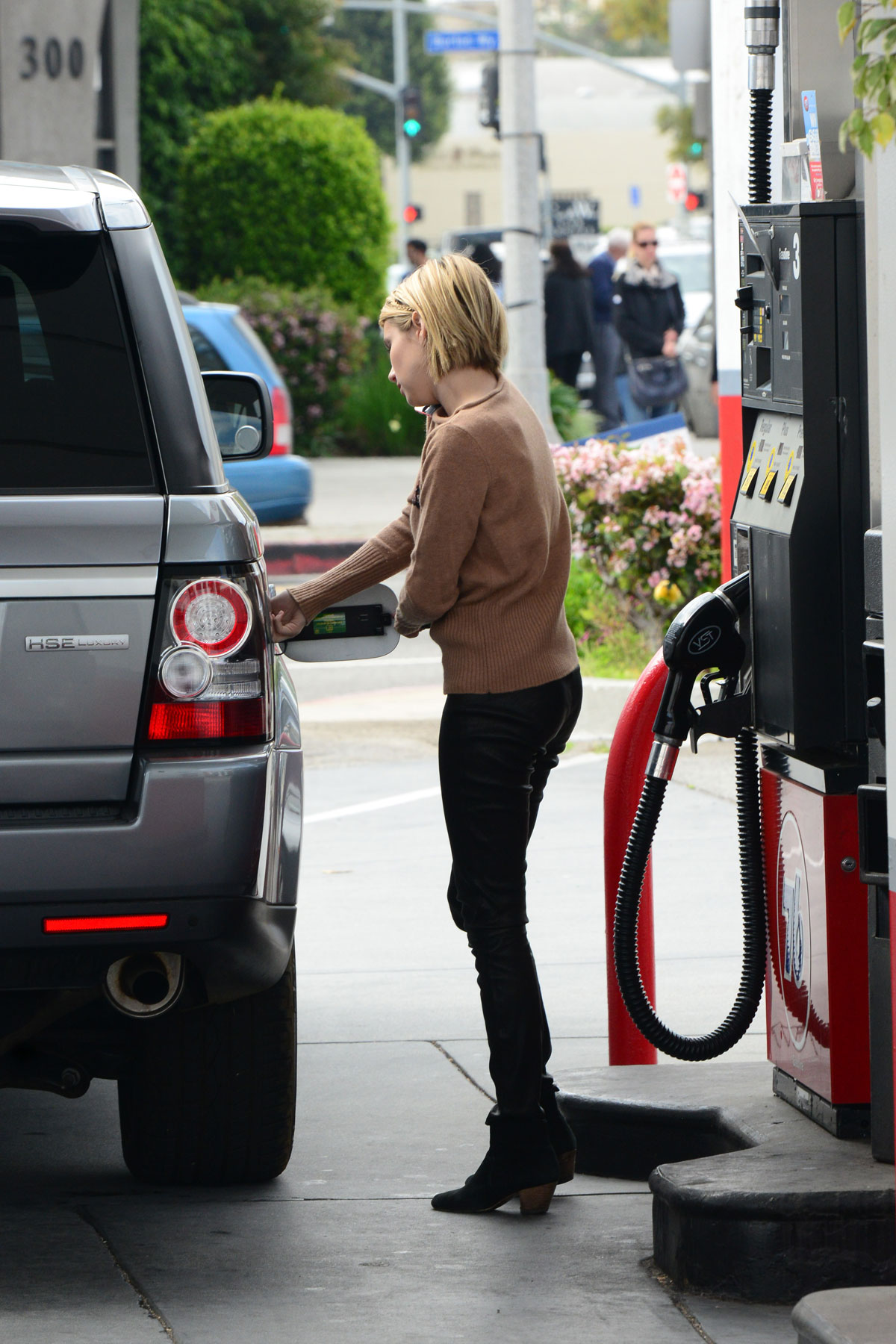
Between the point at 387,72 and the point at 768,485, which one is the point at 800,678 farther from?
the point at 387,72

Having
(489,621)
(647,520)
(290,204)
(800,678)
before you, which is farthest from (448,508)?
(290,204)

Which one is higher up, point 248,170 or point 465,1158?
point 248,170

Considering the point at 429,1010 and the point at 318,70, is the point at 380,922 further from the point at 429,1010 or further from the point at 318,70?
the point at 318,70

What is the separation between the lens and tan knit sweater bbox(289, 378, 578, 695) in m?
3.92

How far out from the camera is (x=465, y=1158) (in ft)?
14.9

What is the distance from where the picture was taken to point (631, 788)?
4.56m

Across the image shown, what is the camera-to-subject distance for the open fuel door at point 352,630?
4.24 m

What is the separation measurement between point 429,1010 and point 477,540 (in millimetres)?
2036

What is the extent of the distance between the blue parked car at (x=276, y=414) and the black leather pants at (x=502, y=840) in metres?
9.78

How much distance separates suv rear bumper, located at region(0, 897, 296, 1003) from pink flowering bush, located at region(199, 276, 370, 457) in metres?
18.2

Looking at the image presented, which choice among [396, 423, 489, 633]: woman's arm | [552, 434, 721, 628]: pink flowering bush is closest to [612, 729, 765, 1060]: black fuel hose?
[396, 423, 489, 633]: woman's arm

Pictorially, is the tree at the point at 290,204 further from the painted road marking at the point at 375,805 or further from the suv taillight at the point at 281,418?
the painted road marking at the point at 375,805

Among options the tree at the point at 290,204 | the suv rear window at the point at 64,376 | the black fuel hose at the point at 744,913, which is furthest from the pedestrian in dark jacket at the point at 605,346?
the suv rear window at the point at 64,376

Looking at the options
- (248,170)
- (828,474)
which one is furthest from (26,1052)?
(248,170)
